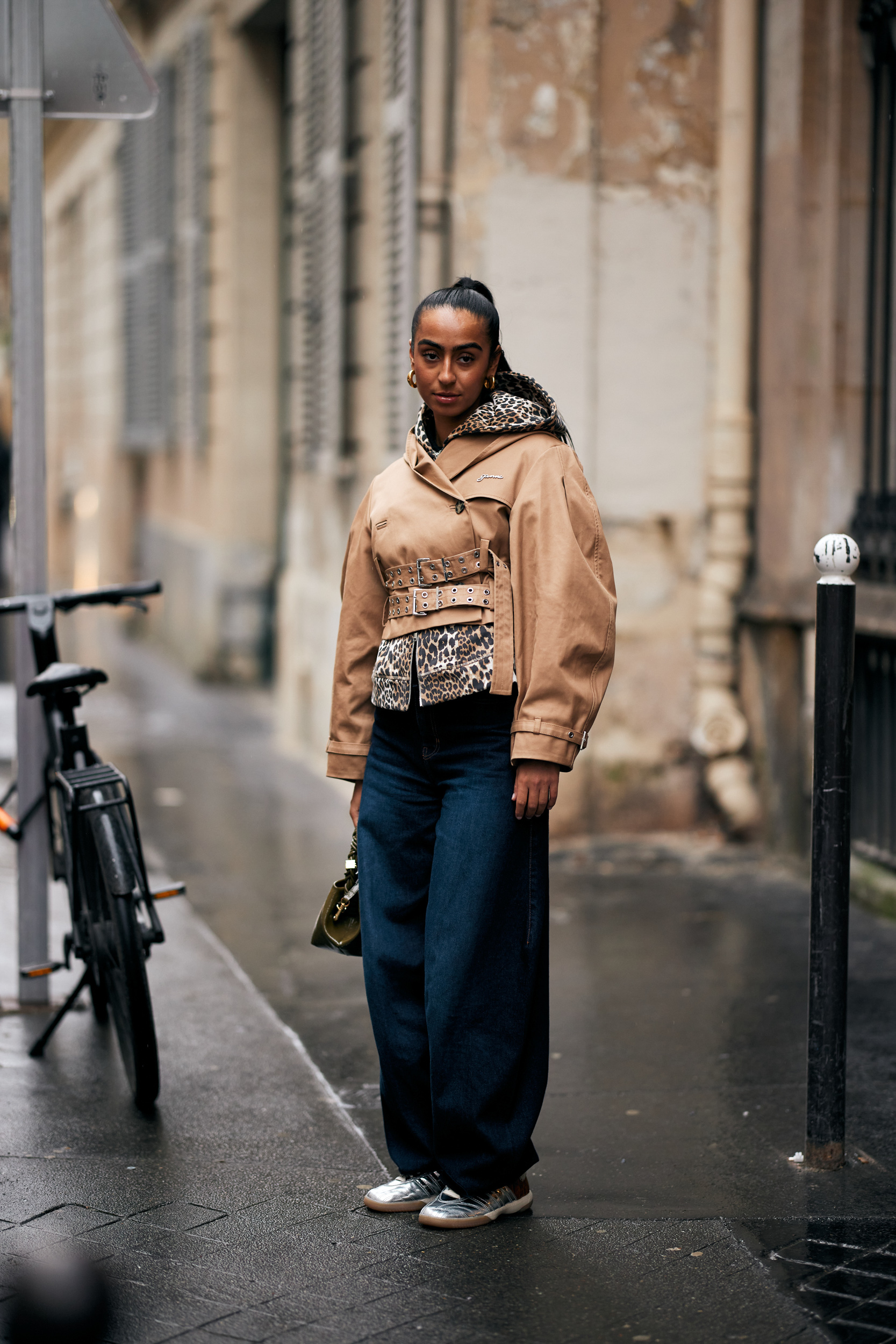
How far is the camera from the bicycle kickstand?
4488 mm

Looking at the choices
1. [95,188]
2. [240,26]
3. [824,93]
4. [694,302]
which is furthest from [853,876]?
[95,188]

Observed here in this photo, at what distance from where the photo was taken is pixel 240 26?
12.4 m

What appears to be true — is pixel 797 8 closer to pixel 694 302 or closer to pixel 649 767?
pixel 694 302

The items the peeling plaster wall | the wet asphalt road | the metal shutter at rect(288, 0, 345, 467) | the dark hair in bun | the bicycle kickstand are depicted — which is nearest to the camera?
the dark hair in bun

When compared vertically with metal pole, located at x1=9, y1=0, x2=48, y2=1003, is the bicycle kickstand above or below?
below

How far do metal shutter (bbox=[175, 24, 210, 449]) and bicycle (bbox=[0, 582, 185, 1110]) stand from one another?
8.73 m

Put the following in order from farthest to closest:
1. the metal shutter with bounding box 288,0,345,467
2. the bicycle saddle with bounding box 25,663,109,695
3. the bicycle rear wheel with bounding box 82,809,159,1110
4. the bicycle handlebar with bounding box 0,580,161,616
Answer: the metal shutter with bounding box 288,0,345,467, the bicycle handlebar with bounding box 0,580,161,616, the bicycle saddle with bounding box 25,663,109,695, the bicycle rear wheel with bounding box 82,809,159,1110

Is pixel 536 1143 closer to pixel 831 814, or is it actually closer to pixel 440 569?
pixel 831 814

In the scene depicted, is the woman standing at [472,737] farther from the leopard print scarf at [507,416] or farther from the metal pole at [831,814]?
the metal pole at [831,814]

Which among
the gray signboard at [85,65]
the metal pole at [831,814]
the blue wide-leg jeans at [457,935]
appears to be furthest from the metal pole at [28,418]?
the metal pole at [831,814]

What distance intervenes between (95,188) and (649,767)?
47.3ft

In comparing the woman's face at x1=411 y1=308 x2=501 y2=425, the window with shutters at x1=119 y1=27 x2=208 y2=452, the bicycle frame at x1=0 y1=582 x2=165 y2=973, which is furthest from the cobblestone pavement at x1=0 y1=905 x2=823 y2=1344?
the window with shutters at x1=119 y1=27 x2=208 y2=452

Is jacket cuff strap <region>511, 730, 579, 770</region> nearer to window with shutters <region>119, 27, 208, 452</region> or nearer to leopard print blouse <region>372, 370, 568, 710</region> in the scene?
leopard print blouse <region>372, 370, 568, 710</region>

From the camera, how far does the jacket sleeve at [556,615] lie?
130 inches
